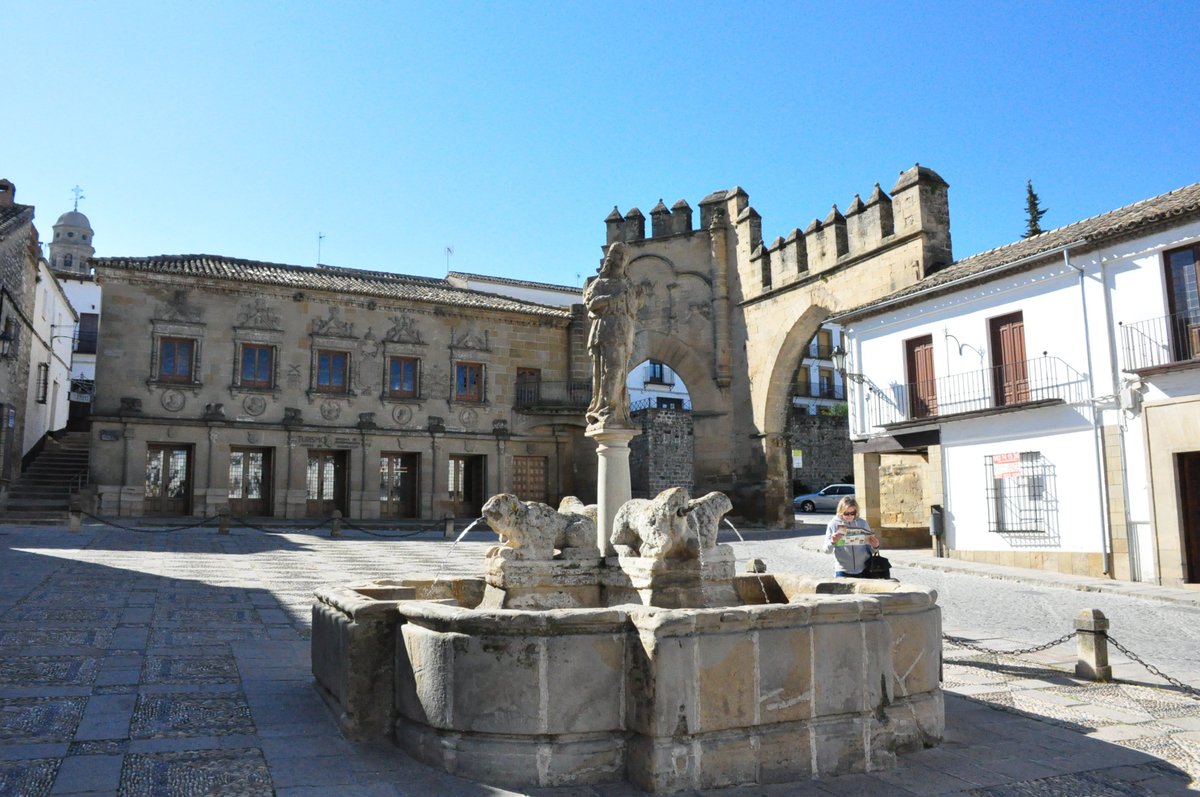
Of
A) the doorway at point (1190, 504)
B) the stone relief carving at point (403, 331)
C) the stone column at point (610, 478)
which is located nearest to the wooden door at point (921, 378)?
the doorway at point (1190, 504)

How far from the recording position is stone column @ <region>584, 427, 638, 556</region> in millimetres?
5777

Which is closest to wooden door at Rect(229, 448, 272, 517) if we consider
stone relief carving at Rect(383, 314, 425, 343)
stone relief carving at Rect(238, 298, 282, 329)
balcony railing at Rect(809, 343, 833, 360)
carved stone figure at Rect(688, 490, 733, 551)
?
stone relief carving at Rect(238, 298, 282, 329)

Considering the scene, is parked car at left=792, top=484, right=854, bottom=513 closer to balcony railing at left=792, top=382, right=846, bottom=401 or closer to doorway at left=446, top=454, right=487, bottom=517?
balcony railing at left=792, top=382, right=846, bottom=401

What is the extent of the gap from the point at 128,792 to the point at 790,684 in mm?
2886

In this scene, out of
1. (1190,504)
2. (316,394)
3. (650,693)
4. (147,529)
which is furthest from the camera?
(316,394)

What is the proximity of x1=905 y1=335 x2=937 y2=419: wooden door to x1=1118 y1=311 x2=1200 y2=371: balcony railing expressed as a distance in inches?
155

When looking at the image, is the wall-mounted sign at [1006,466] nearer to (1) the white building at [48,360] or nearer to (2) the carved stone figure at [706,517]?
(2) the carved stone figure at [706,517]

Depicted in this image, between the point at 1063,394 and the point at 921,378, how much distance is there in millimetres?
3278

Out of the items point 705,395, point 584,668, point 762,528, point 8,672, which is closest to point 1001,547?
point 762,528

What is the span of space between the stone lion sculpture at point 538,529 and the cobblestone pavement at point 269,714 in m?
1.45

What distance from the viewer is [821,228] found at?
21.8m

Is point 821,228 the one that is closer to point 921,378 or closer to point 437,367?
point 921,378

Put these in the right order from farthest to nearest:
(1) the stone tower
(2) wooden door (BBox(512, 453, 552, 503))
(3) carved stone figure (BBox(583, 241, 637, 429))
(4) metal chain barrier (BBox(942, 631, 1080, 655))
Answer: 1. (1) the stone tower
2. (2) wooden door (BBox(512, 453, 552, 503))
3. (4) metal chain barrier (BBox(942, 631, 1080, 655))
4. (3) carved stone figure (BBox(583, 241, 637, 429))

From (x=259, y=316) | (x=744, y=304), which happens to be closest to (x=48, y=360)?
(x=259, y=316)
